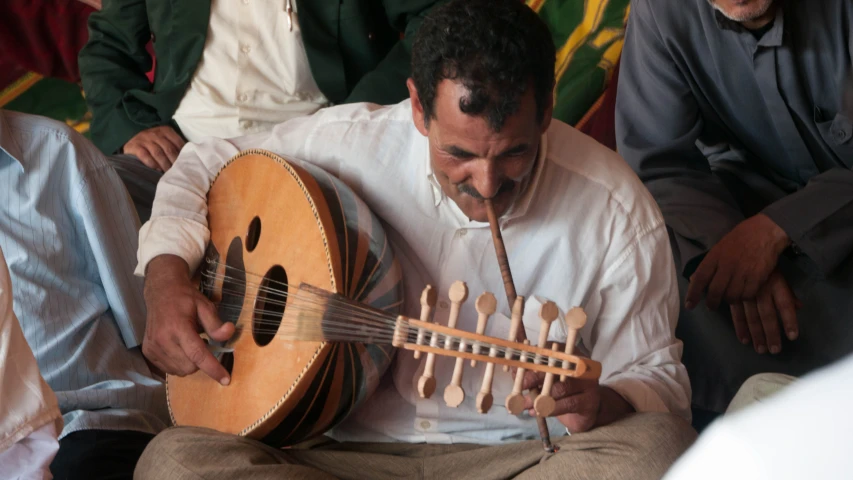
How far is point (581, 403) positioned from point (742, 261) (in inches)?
32.3

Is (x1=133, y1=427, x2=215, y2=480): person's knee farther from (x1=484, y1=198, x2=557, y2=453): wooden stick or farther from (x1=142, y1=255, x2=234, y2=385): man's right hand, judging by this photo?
(x1=484, y1=198, x2=557, y2=453): wooden stick

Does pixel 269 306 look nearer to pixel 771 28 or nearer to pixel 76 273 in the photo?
pixel 76 273

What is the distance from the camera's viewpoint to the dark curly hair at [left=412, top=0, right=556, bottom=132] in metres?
1.38

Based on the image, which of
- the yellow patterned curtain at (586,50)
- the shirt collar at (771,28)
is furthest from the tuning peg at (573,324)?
the yellow patterned curtain at (586,50)

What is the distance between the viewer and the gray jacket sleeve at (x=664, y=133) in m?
2.20

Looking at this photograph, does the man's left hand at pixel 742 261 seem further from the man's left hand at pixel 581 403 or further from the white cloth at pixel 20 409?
the white cloth at pixel 20 409

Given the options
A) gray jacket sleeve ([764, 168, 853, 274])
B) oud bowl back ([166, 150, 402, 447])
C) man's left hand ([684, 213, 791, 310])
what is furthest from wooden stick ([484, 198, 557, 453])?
gray jacket sleeve ([764, 168, 853, 274])

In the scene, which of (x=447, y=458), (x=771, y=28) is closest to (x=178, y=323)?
(x=447, y=458)

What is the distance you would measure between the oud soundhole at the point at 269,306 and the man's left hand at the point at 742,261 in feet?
3.16

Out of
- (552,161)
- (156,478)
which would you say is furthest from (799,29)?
(156,478)

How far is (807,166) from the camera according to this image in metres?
2.22

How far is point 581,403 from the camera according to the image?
1.33 metres

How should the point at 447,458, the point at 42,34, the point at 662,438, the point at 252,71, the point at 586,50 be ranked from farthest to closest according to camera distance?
the point at 42,34
the point at 586,50
the point at 252,71
the point at 447,458
the point at 662,438

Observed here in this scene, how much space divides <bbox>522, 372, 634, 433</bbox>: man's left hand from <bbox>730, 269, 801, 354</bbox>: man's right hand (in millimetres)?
667
